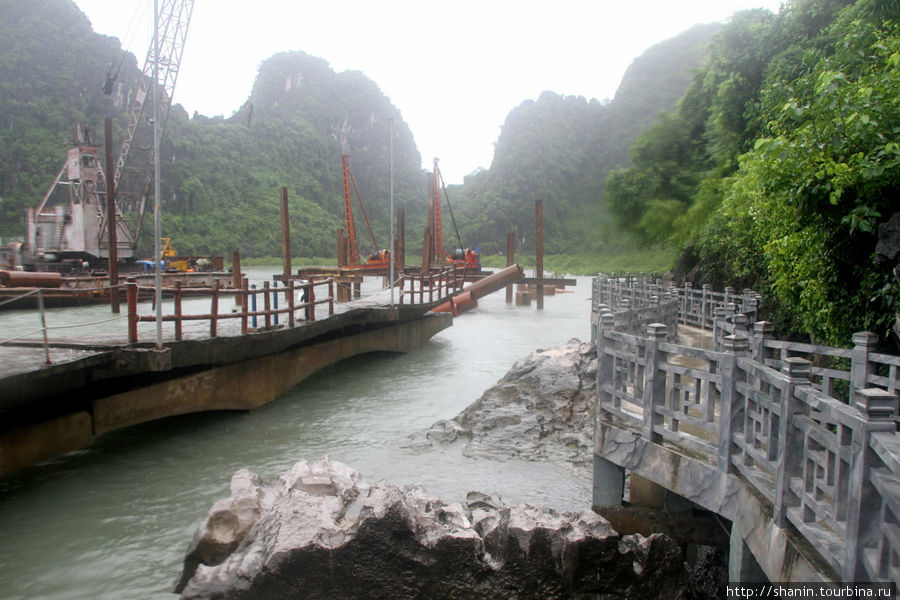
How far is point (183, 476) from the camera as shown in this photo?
902 centimetres

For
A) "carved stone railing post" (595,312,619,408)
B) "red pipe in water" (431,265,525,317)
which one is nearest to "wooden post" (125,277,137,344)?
"carved stone railing post" (595,312,619,408)

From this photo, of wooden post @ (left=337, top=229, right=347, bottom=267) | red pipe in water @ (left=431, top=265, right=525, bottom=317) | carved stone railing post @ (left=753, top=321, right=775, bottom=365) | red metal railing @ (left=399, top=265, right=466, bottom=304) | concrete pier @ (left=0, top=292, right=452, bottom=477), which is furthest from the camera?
wooden post @ (left=337, top=229, right=347, bottom=267)

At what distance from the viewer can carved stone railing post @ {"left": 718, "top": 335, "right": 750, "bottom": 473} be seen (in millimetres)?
4438

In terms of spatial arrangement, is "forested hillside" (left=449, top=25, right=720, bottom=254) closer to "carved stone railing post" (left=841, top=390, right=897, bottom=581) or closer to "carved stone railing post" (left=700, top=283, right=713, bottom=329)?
"carved stone railing post" (left=700, top=283, right=713, bottom=329)

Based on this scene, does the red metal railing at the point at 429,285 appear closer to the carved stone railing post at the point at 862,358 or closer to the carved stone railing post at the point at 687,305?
the carved stone railing post at the point at 687,305

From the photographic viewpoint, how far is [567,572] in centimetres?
476

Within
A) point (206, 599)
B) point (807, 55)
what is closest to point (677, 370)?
point (206, 599)

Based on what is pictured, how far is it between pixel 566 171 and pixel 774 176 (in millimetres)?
74911

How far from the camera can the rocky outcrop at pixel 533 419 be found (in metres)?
9.49

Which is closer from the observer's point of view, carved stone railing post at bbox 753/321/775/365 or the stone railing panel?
the stone railing panel

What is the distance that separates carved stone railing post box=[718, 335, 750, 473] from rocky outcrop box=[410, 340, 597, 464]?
4551mm

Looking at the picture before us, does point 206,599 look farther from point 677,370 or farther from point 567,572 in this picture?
point 677,370

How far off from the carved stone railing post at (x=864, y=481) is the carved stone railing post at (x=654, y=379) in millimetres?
2314

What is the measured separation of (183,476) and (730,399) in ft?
25.1
